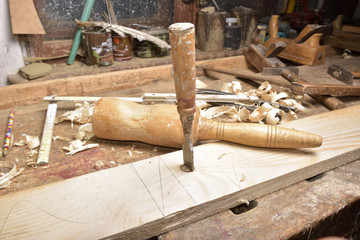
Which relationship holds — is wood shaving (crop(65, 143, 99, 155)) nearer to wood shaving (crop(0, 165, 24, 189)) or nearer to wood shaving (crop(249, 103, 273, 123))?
wood shaving (crop(0, 165, 24, 189))

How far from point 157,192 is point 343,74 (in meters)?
1.47

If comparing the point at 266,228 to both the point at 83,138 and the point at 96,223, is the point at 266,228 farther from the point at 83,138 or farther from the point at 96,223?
the point at 83,138

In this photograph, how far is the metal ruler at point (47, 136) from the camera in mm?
973

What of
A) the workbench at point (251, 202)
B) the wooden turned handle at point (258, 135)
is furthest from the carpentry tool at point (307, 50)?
the wooden turned handle at point (258, 135)

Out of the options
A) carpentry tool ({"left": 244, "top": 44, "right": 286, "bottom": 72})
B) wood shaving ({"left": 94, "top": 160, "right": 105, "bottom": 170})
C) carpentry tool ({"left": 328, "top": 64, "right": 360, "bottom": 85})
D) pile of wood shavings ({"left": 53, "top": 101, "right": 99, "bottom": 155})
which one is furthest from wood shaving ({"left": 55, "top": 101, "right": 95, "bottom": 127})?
carpentry tool ({"left": 328, "top": 64, "right": 360, "bottom": 85})

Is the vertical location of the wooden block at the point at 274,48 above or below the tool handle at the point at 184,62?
below

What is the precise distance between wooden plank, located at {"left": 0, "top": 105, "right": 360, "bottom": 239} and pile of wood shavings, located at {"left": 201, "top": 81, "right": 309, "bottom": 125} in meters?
0.25

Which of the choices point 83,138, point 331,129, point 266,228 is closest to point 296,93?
point 331,129

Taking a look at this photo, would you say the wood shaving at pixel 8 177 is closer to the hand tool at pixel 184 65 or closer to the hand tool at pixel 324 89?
the hand tool at pixel 184 65

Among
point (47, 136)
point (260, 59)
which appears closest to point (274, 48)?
point (260, 59)

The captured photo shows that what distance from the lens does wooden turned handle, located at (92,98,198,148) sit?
3.16ft

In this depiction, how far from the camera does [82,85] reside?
158 cm

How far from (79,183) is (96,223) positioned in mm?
165

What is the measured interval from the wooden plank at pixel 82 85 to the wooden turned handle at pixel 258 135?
0.88 metres
